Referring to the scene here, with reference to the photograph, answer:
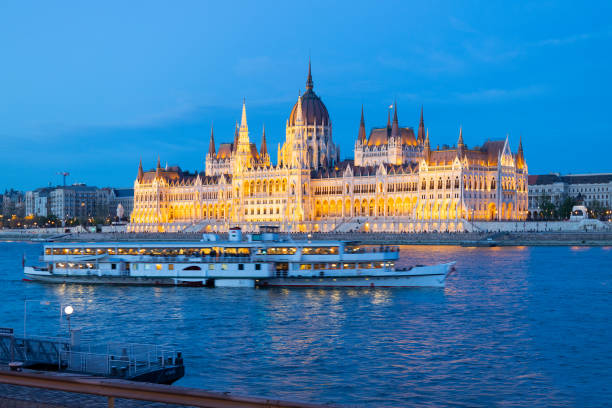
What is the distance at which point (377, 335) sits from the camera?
3622 centimetres

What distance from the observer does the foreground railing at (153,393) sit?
10.8 meters

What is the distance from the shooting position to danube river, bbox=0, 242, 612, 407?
26062 mm

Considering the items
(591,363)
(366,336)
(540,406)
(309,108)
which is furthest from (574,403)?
(309,108)

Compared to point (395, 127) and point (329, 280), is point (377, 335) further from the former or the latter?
point (395, 127)

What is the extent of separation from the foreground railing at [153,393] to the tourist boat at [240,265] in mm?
45187

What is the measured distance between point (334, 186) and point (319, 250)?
351ft

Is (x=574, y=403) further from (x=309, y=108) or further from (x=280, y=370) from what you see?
(x=309, y=108)

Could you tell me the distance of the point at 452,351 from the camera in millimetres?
32094

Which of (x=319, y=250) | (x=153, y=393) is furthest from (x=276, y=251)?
(x=153, y=393)

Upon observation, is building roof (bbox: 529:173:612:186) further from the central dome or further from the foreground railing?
the foreground railing

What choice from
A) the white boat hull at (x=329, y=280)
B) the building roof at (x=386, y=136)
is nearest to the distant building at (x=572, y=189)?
the building roof at (x=386, y=136)

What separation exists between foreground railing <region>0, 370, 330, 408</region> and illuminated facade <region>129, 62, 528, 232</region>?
12988cm

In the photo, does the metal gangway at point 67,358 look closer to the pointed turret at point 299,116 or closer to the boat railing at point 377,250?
the boat railing at point 377,250

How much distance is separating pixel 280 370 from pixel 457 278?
3748 centimetres
